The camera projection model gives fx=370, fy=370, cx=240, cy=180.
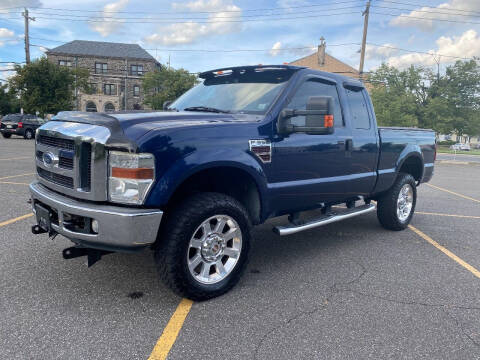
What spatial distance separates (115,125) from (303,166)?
1.88 metres

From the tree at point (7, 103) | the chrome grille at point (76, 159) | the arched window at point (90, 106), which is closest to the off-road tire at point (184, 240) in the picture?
the chrome grille at point (76, 159)

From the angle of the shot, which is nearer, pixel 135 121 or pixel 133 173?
pixel 133 173

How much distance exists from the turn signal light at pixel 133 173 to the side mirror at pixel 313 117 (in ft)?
4.48

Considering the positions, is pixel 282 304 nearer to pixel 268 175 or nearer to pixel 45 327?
pixel 268 175

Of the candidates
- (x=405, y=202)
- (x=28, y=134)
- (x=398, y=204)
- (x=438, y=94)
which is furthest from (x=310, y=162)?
(x=438, y=94)

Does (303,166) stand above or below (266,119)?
below

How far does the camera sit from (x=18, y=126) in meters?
23.6

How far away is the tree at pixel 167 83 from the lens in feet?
130

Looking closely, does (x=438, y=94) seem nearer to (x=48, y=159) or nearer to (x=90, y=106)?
(x=90, y=106)

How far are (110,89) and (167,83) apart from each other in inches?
762

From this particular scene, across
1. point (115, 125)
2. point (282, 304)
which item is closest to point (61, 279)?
point (115, 125)

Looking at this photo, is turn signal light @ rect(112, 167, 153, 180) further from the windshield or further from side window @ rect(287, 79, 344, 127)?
side window @ rect(287, 79, 344, 127)

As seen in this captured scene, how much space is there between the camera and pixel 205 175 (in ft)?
10.7

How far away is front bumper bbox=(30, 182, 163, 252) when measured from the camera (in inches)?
101
